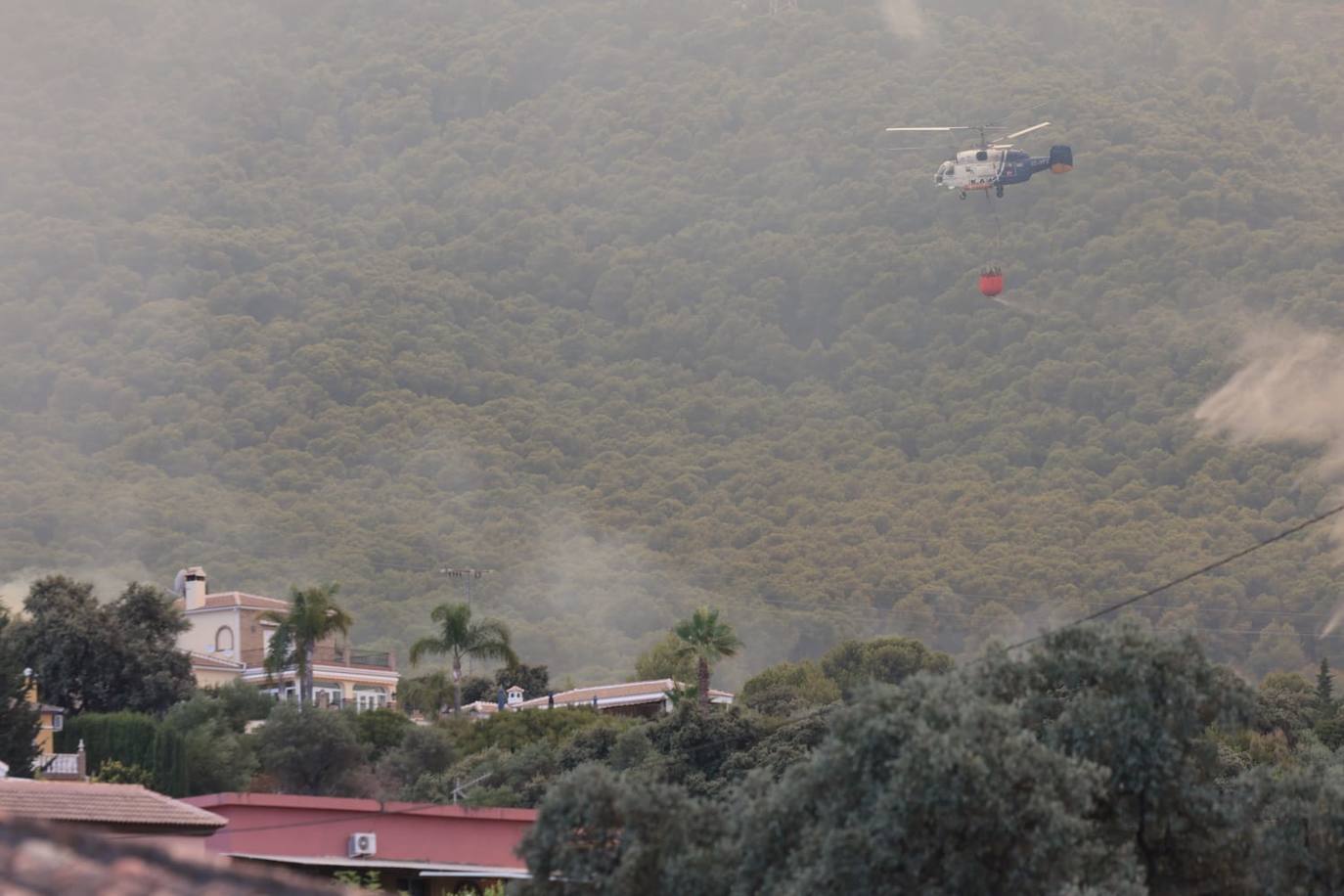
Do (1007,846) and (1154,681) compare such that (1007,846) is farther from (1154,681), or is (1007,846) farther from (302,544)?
(302,544)

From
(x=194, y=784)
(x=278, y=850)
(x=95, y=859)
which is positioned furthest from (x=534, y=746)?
(x=95, y=859)

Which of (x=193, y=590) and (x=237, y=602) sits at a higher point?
(x=193, y=590)

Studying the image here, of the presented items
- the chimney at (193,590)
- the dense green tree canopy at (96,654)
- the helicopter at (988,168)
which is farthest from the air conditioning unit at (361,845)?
the helicopter at (988,168)

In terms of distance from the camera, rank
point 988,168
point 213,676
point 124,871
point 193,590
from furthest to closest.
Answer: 1. point 988,168
2. point 193,590
3. point 213,676
4. point 124,871

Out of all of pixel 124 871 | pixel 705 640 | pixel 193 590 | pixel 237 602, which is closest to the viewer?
pixel 124 871

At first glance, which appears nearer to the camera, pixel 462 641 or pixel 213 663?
pixel 462 641

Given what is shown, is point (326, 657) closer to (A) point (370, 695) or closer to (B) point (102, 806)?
(A) point (370, 695)

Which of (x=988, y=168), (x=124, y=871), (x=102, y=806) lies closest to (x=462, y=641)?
(x=988, y=168)
